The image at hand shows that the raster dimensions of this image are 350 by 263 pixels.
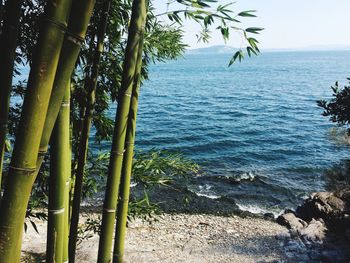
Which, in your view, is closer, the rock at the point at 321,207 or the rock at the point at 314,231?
the rock at the point at 314,231

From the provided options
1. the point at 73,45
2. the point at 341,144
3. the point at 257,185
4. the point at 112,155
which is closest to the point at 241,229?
the point at 257,185

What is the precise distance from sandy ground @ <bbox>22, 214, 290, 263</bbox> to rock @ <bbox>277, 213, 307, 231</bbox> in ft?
1.15

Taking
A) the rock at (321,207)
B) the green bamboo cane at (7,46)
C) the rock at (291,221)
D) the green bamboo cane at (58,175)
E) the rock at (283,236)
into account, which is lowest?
the rock at (283,236)

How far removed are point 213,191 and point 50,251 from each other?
1535 centimetres

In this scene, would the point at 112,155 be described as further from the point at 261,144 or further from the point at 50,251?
the point at 261,144

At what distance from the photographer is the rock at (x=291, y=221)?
1302cm

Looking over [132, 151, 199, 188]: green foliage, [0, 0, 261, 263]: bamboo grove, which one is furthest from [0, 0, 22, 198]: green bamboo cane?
[132, 151, 199, 188]: green foliage

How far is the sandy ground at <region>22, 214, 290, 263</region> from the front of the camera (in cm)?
1018

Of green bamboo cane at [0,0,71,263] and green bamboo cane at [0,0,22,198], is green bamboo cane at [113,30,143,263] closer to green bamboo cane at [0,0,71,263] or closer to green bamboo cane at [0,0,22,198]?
green bamboo cane at [0,0,22,198]

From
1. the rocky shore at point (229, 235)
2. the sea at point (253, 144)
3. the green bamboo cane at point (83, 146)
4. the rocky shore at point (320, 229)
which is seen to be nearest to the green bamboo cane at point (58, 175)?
the green bamboo cane at point (83, 146)

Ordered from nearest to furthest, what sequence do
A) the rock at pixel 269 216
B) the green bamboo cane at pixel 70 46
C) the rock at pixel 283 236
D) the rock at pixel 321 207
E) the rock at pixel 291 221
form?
the green bamboo cane at pixel 70 46 < the rock at pixel 283 236 < the rock at pixel 291 221 < the rock at pixel 321 207 < the rock at pixel 269 216

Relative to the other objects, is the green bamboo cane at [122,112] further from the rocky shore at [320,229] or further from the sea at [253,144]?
the rocky shore at [320,229]

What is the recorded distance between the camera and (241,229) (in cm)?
Answer: 1294

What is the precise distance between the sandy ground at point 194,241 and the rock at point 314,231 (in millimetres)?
854
